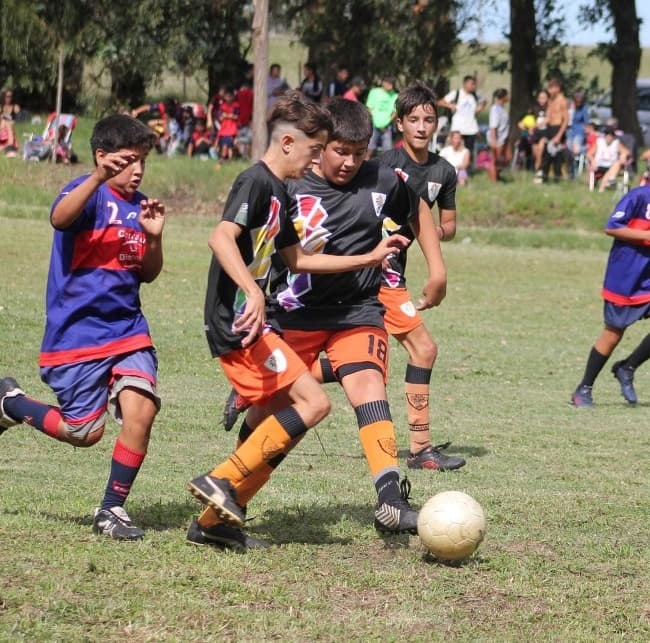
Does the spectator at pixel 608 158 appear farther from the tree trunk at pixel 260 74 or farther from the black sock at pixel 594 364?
the black sock at pixel 594 364

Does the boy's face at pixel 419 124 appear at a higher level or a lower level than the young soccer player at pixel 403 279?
higher

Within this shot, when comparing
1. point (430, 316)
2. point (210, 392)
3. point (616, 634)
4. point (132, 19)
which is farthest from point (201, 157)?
point (616, 634)

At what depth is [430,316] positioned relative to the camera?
54.3ft

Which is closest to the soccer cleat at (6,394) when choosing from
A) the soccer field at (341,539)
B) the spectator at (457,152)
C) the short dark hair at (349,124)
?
the soccer field at (341,539)

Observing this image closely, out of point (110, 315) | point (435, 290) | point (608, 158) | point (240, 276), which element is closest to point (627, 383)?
point (435, 290)

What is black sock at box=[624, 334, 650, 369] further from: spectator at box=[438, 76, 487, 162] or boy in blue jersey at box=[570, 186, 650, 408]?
spectator at box=[438, 76, 487, 162]

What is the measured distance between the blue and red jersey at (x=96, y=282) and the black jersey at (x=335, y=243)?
2.74 feet

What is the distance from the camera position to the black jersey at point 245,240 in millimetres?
5211

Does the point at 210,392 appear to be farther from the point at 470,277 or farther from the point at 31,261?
the point at 470,277

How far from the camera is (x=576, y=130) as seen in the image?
90.7 ft

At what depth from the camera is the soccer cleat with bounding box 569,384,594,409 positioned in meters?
10.7

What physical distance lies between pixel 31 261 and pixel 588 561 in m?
13.7

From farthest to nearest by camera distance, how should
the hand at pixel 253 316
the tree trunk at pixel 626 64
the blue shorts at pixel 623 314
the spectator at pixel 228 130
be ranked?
the tree trunk at pixel 626 64, the spectator at pixel 228 130, the blue shorts at pixel 623 314, the hand at pixel 253 316

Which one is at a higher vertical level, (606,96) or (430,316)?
(606,96)
